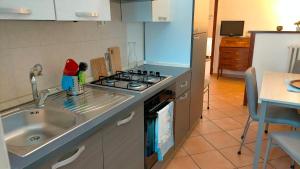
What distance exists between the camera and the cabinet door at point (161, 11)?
2.07 metres

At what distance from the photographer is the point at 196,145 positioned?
252 cm

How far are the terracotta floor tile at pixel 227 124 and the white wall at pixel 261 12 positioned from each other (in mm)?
3095

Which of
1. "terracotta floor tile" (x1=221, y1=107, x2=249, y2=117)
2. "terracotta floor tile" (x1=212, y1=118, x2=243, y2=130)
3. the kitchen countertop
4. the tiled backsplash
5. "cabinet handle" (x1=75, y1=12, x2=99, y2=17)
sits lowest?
"terracotta floor tile" (x1=212, y1=118, x2=243, y2=130)

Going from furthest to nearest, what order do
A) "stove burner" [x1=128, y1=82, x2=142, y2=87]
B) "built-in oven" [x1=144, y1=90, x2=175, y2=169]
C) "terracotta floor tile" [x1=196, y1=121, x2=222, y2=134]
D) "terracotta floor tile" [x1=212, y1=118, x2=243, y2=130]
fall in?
1. "terracotta floor tile" [x1=212, y1=118, x2=243, y2=130]
2. "terracotta floor tile" [x1=196, y1=121, x2=222, y2=134]
3. "stove burner" [x1=128, y1=82, x2=142, y2=87]
4. "built-in oven" [x1=144, y1=90, x2=175, y2=169]

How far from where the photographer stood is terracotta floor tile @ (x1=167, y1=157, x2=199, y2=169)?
2.15 metres

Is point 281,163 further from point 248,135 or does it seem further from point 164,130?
point 164,130

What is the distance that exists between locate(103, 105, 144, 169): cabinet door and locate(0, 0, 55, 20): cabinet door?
641 millimetres

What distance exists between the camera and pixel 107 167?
1.23 metres

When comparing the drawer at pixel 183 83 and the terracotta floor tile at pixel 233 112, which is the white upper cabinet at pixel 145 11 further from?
the terracotta floor tile at pixel 233 112

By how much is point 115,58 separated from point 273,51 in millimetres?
2598

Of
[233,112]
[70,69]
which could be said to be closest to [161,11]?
[70,69]

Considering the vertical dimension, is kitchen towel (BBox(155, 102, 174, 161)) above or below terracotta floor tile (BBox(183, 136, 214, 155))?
above

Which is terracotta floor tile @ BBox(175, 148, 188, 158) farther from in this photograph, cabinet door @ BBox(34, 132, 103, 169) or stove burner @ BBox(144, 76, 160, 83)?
cabinet door @ BBox(34, 132, 103, 169)

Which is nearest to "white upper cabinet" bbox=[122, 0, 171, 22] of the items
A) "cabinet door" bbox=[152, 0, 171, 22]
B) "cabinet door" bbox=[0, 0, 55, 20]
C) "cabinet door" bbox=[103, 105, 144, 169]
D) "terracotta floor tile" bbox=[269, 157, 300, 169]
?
"cabinet door" bbox=[152, 0, 171, 22]
